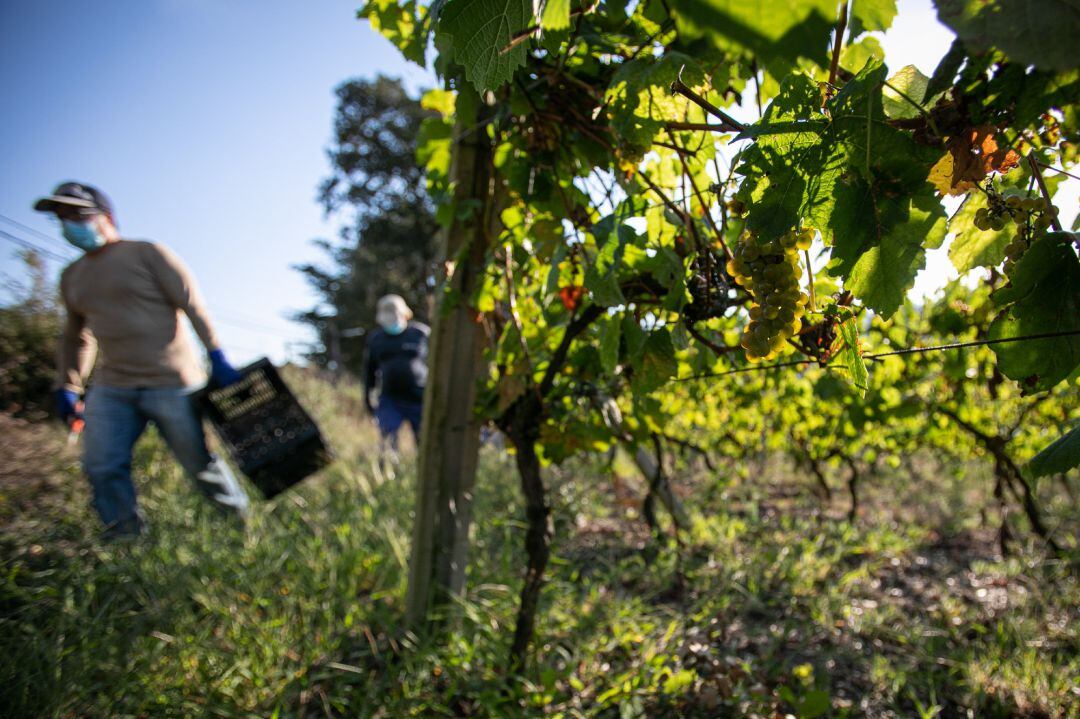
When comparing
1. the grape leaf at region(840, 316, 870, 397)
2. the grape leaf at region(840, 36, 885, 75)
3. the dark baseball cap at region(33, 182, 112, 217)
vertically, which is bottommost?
the grape leaf at region(840, 316, 870, 397)

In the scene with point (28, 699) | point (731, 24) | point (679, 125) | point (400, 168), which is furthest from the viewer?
point (400, 168)

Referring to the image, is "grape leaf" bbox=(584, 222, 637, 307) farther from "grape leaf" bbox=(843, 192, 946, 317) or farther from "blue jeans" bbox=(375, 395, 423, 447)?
"blue jeans" bbox=(375, 395, 423, 447)

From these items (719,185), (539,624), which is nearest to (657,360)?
(719,185)

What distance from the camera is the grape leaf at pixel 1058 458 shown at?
0.74 meters

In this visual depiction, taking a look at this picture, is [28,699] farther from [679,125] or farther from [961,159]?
[961,159]

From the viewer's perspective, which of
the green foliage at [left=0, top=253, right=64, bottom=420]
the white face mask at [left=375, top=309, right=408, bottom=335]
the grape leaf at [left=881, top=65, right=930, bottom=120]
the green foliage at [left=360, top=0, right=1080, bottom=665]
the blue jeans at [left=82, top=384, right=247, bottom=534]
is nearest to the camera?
the green foliage at [left=360, top=0, right=1080, bottom=665]

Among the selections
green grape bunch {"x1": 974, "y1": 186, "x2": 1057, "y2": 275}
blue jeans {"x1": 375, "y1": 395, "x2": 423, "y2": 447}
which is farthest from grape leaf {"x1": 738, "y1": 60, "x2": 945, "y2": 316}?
blue jeans {"x1": 375, "y1": 395, "x2": 423, "y2": 447}

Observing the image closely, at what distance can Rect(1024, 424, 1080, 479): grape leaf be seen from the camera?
2.44ft

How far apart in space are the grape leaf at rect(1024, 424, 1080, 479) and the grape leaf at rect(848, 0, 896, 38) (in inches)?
25.1

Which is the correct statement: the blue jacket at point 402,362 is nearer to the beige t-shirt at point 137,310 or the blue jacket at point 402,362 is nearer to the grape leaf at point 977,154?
the beige t-shirt at point 137,310

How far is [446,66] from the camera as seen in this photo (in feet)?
3.58

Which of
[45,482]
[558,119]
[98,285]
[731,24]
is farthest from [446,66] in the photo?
[45,482]

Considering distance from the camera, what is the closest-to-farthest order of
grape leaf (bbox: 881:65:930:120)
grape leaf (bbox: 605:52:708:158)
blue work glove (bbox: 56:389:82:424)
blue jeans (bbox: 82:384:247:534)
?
grape leaf (bbox: 881:65:930:120) → grape leaf (bbox: 605:52:708:158) → blue jeans (bbox: 82:384:247:534) → blue work glove (bbox: 56:389:82:424)

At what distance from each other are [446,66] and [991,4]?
Result: 907 millimetres
